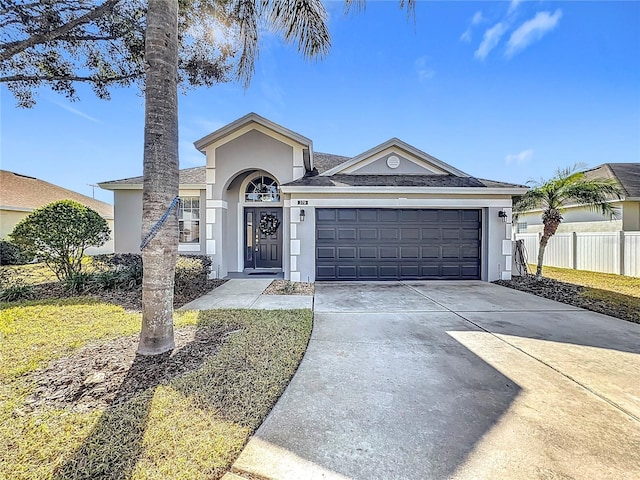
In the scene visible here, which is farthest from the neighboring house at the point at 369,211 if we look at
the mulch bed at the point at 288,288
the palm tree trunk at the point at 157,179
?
the palm tree trunk at the point at 157,179

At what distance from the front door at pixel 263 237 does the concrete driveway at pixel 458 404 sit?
6.67 metres

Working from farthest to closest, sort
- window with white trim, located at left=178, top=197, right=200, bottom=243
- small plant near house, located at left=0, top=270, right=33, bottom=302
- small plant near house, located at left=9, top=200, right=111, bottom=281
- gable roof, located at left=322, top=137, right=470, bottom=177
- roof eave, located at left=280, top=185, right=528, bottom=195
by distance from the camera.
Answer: window with white trim, located at left=178, top=197, right=200, bottom=243 → gable roof, located at left=322, top=137, right=470, bottom=177 → roof eave, located at left=280, top=185, right=528, bottom=195 → small plant near house, located at left=9, top=200, right=111, bottom=281 → small plant near house, located at left=0, top=270, right=33, bottom=302

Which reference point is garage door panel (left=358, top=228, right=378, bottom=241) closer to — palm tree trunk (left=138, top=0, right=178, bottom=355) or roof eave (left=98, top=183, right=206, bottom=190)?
roof eave (left=98, top=183, right=206, bottom=190)

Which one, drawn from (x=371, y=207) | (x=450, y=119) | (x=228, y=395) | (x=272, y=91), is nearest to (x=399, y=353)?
(x=228, y=395)

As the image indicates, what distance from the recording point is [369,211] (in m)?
10.1

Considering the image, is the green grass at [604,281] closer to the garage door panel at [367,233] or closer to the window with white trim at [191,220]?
the garage door panel at [367,233]

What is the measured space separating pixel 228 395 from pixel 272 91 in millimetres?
11006

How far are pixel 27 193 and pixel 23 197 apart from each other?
105 cm

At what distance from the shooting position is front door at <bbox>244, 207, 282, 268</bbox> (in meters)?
11.8

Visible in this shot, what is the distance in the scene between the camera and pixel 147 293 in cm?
402

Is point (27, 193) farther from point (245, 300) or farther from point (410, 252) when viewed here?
point (410, 252)

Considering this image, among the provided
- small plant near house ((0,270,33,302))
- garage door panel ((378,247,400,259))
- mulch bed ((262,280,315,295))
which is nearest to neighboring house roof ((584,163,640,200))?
garage door panel ((378,247,400,259))

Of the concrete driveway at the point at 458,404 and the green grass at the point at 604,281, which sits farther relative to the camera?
the green grass at the point at 604,281

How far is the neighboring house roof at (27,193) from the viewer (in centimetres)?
1659
